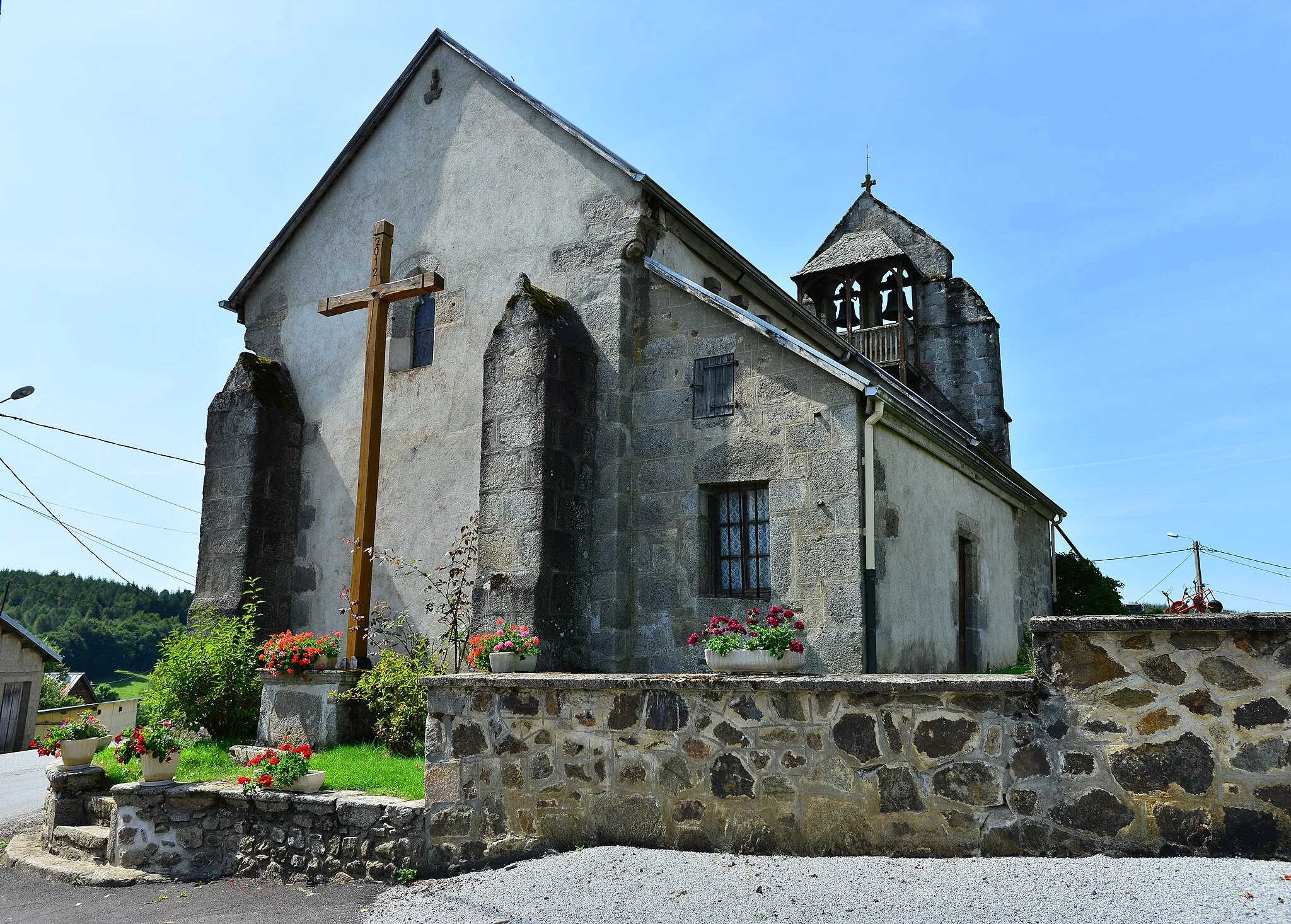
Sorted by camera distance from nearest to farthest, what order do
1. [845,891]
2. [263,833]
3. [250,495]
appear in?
[845,891]
[263,833]
[250,495]

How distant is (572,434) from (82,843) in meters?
5.55

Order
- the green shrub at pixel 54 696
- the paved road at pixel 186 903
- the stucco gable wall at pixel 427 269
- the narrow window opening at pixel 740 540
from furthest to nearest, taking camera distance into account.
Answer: the green shrub at pixel 54 696
the stucco gable wall at pixel 427 269
the narrow window opening at pixel 740 540
the paved road at pixel 186 903

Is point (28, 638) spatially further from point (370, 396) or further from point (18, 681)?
point (370, 396)

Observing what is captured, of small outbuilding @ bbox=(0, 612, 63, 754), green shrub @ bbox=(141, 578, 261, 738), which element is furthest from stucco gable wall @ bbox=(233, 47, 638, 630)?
small outbuilding @ bbox=(0, 612, 63, 754)

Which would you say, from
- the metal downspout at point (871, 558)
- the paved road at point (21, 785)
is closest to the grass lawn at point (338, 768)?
the paved road at point (21, 785)

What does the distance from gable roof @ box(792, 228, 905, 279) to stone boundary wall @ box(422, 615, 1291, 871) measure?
1451 centimetres

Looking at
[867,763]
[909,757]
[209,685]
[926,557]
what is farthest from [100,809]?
[926,557]

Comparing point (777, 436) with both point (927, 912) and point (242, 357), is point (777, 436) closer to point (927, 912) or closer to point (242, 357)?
point (927, 912)

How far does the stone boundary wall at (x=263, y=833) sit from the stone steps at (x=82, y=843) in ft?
0.71

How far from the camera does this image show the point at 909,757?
5.18 metres

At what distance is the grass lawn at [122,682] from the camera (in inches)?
2040

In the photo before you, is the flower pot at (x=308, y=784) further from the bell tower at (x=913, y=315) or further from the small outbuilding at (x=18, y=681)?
the small outbuilding at (x=18, y=681)

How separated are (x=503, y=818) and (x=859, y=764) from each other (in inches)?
94.6

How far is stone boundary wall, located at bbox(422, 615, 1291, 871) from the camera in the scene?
181 inches
